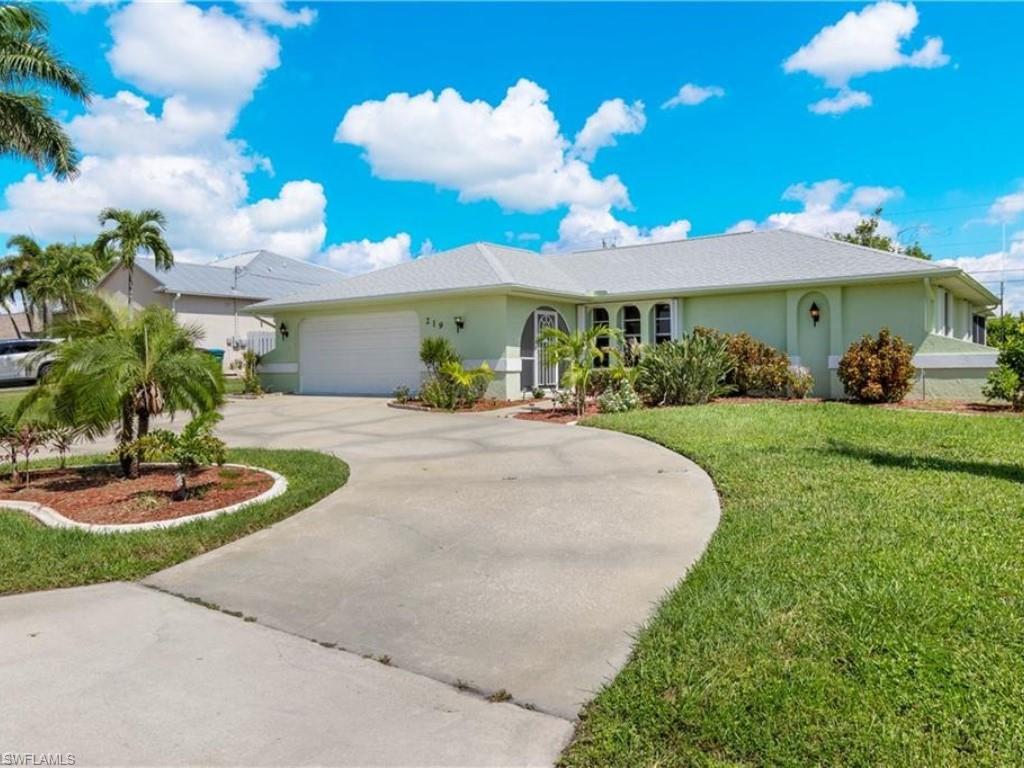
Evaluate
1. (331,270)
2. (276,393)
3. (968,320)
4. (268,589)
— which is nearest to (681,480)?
(268,589)

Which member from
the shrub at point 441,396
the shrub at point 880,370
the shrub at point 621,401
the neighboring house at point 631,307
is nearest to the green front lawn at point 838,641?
the shrub at point 621,401

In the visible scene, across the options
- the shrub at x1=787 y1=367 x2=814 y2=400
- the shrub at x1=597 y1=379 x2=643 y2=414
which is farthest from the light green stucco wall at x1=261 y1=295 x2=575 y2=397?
the shrub at x1=787 y1=367 x2=814 y2=400

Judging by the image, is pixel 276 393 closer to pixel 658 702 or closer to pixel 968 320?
pixel 658 702

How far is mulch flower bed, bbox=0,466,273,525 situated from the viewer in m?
6.20

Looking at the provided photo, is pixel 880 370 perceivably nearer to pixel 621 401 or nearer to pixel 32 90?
pixel 621 401

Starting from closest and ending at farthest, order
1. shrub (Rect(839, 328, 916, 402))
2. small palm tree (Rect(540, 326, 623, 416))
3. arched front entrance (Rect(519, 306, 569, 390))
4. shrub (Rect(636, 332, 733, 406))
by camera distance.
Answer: shrub (Rect(839, 328, 916, 402)), small palm tree (Rect(540, 326, 623, 416)), shrub (Rect(636, 332, 733, 406)), arched front entrance (Rect(519, 306, 569, 390))

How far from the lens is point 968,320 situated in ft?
72.5

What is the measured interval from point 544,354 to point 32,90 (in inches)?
613

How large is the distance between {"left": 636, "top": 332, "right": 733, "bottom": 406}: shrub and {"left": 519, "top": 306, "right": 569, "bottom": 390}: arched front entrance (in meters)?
4.22

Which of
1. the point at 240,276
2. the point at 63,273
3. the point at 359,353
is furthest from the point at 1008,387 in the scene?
the point at 63,273

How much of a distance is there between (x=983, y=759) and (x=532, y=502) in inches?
170

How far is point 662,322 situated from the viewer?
18359mm

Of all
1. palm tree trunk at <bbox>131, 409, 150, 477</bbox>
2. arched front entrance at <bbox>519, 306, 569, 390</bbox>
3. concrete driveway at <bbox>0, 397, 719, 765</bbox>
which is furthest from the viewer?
arched front entrance at <bbox>519, 306, 569, 390</bbox>

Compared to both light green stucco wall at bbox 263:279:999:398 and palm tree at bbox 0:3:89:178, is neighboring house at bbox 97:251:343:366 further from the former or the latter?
light green stucco wall at bbox 263:279:999:398
